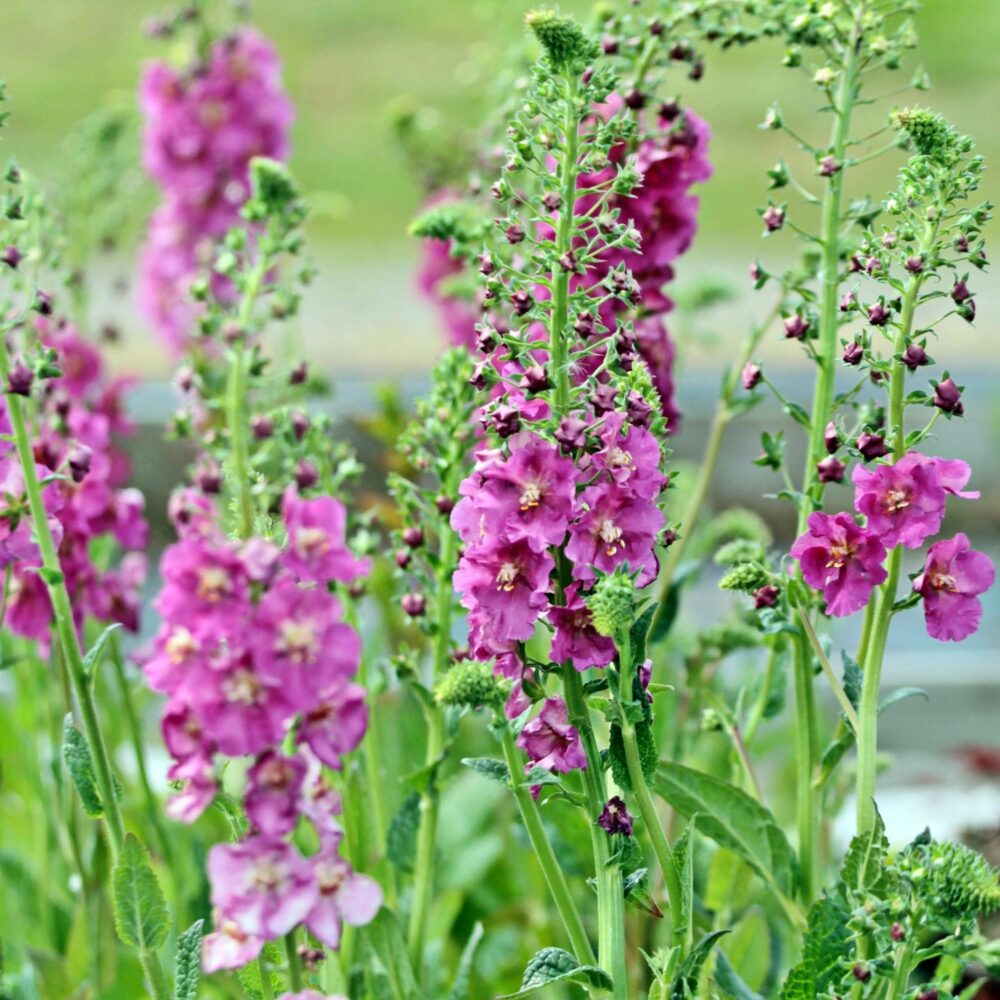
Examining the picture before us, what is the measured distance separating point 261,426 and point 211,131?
33.0 inches

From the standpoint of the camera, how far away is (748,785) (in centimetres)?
122

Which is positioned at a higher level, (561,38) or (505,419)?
(561,38)

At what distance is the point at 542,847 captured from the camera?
0.85m

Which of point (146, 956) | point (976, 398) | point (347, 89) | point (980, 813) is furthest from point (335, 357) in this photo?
point (146, 956)

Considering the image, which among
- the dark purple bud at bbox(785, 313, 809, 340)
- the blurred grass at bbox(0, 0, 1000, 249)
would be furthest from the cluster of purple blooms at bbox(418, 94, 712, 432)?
the blurred grass at bbox(0, 0, 1000, 249)

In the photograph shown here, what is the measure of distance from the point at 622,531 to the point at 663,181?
0.47 meters

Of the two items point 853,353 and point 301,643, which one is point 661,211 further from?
point 301,643

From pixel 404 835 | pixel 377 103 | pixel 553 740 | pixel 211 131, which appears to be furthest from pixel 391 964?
pixel 377 103

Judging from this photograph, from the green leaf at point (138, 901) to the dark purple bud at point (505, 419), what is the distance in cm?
30

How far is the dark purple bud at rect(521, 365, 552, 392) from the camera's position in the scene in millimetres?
775

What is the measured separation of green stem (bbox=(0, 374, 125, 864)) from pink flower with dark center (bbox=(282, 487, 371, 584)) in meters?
0.22

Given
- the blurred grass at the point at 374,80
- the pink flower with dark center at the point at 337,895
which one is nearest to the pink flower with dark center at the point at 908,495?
the pink flower with dark center at the point at 337,895

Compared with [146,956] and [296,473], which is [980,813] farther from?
[146,956]

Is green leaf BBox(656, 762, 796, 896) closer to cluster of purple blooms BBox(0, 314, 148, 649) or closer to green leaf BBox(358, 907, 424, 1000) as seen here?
green leaf BBox(358, 907, 424, 1000)
